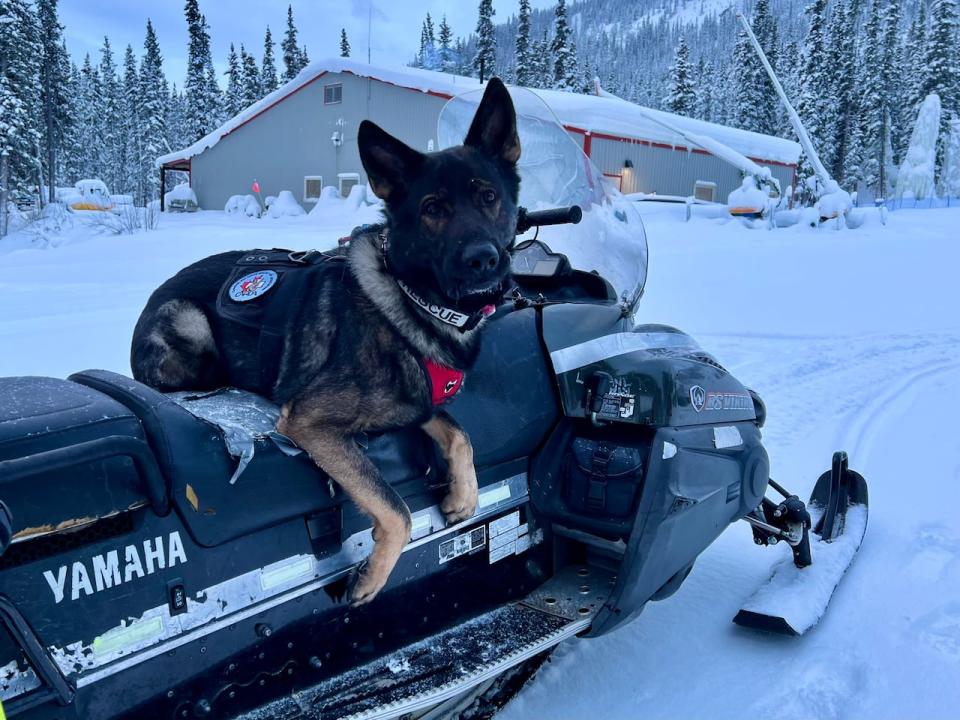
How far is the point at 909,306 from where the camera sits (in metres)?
10.8

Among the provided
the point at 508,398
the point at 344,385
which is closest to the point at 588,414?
the point at 508,398

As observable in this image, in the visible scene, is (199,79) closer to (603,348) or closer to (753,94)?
(753,94)

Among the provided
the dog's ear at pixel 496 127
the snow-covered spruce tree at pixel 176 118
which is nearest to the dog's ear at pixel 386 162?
the dog's ear at pixel 496 127

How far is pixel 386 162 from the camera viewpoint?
2.20m

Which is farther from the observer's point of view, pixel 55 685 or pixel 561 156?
pixel 561 156

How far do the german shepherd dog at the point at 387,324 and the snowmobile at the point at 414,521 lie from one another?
0.30 ft

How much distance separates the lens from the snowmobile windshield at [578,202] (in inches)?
128

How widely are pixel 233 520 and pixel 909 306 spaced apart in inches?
447

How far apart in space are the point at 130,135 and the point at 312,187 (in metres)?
41.8

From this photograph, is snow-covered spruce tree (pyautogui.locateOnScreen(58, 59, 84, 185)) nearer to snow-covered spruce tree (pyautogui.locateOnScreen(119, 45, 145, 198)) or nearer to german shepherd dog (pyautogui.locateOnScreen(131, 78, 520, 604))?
snow-covered spruce tree (pyautogui.locateOnScreen(119, 45, 145, 198))

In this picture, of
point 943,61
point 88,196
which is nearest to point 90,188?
point 88,196

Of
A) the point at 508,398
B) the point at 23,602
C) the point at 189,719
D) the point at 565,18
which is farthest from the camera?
the point at 565,18

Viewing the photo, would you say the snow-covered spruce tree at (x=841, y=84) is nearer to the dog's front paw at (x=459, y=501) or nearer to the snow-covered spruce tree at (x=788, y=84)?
the snow-covered spruce tree at (x=788, y=84)

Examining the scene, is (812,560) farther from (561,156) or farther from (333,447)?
(333,447)
